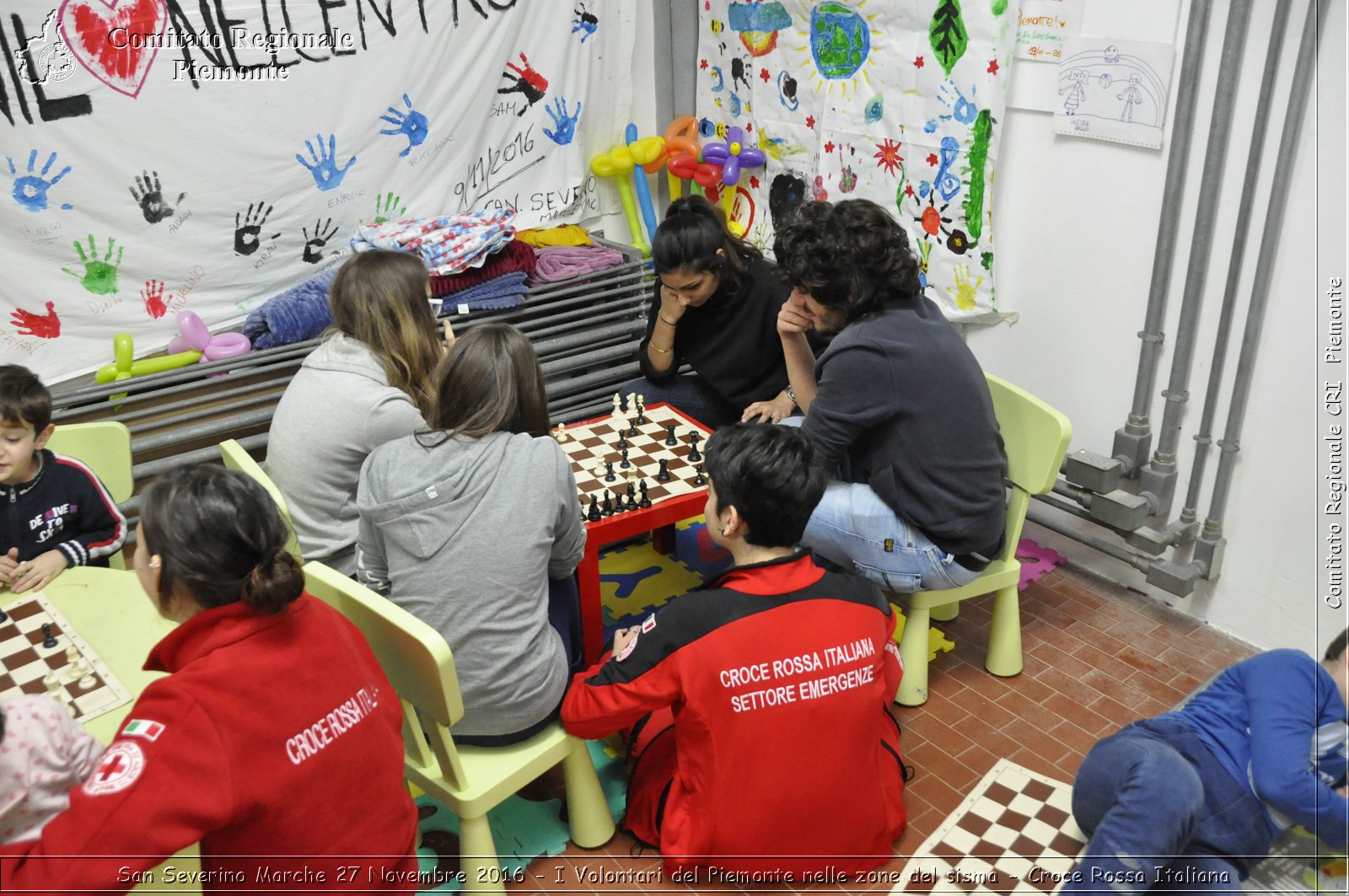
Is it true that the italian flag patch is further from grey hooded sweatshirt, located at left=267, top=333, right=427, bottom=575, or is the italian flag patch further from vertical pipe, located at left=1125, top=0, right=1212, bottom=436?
vertical pipe, located at left=1125, top=0, right=1212, bottom=436

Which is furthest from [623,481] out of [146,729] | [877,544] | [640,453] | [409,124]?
[409,124]

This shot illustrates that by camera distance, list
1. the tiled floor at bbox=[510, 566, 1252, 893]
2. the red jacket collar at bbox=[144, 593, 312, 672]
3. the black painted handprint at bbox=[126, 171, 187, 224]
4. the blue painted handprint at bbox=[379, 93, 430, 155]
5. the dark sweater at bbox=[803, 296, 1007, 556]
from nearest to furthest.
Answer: the red jacket collar at bbox=[144, 593, 312, 672] → the tiled floor at bbox=[510, 566, 1252, 893] → the dark sweater at bbox=[803, 296, 1007, 556] → the black painted handprint at bbox=[126, 171, 187, 224] → the blue painted handprint at bbox=[379, 93, 430, 155]

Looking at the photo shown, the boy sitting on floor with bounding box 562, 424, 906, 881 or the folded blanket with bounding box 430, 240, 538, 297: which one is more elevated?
the folded blanket with bounding box 430, 240, 538, 297

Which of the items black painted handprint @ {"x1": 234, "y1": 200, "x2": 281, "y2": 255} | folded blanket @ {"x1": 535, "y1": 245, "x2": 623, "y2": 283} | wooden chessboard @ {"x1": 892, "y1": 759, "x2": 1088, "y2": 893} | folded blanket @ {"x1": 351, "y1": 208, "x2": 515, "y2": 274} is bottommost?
wooden chessboard @ {"x1": 892, "y1": 759, "x2": 1088, "y2": 893}

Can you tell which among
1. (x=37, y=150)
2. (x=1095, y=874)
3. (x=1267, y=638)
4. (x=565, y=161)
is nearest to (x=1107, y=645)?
(x=1267, y=638)

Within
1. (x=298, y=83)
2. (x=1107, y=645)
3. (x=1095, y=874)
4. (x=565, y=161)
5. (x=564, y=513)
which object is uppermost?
(x=298, y=83)

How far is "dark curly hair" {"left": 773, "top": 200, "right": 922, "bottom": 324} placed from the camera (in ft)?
8.02

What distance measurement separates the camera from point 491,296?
3701 millimetres

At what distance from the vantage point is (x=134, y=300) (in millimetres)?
3291

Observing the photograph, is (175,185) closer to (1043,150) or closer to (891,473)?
(891,473)

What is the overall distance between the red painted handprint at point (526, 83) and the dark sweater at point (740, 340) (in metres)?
1.20

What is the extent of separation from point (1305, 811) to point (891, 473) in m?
1.14

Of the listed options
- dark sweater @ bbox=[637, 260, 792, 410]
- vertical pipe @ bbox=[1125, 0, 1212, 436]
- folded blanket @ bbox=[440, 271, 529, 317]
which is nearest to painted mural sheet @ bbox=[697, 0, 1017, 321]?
vertical pipe @ bbox=[1125, 0, 1212, 436]

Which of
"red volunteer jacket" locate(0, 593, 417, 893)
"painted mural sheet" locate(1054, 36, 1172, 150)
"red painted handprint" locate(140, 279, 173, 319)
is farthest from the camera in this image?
"red painted handprint" locate(140, 279, 173, 319)
